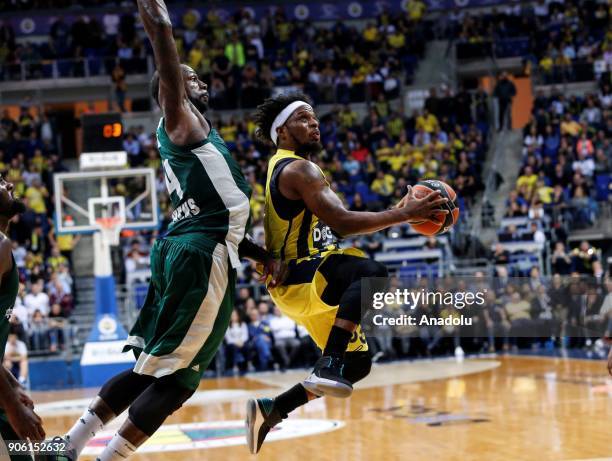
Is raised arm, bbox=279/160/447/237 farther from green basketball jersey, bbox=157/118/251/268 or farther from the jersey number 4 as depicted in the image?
the jersey number 4

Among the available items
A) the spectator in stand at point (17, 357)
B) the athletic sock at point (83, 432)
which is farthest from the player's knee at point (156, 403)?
the spectator in stand at point (17, 357)

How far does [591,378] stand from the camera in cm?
1157

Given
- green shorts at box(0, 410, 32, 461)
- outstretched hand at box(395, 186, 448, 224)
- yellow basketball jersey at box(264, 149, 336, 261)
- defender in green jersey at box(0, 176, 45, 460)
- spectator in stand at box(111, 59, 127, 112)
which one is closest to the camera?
defender in green jersey at box(0, 176, 45, 460)

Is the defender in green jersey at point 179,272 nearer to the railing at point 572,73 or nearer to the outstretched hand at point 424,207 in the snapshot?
the outstretched hand at point 424,207

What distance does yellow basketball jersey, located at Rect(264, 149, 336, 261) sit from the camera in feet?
18.2

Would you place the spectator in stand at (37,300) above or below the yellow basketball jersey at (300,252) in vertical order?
below

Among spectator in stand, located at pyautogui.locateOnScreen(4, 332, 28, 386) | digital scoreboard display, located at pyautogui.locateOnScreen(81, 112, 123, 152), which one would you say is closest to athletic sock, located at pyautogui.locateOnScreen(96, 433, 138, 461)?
digital scoreboard display, located at pyautogui.locateOnScreen(81, 112, 123, 152)

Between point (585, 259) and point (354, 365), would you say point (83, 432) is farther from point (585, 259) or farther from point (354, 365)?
point (585, 259)

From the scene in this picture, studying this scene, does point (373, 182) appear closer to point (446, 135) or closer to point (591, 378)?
point (446, 135)

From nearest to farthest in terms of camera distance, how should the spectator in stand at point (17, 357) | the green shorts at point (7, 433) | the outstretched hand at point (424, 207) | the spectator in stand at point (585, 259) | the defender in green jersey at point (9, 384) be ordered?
the defender in green jersey at point (9, 384) < the green shorts at point (7, 433) < the outstretched hand at point (424, 207) < the spectator in stand at point (17, 357) < the spectator in stand at point (585, 259)

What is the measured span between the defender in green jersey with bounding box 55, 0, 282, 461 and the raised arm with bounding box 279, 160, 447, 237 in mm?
276

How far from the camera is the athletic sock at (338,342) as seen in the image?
212 inches

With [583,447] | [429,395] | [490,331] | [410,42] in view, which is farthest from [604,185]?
[583,447]

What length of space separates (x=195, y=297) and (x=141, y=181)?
12.9 metres
